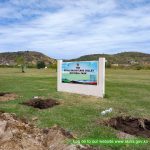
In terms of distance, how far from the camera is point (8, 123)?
1253 centimetres

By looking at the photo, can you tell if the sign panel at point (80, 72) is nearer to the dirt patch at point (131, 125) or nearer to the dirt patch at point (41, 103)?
the dirt patch at point (41, 103)

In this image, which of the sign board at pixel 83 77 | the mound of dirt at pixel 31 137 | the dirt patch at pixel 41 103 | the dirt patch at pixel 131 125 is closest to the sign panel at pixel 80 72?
the sign board at pixel 83 77

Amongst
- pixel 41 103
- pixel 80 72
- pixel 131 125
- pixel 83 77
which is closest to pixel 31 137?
pixel 131 125

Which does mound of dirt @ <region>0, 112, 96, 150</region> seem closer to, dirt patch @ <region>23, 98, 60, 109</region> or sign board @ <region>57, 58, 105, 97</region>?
dirt patch @ <region>23, 98, 60, 109</region>

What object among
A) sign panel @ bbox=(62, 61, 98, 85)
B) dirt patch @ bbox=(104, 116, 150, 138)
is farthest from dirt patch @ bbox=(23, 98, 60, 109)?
dirt patch @ bbox=(104, 116, 150, 138)

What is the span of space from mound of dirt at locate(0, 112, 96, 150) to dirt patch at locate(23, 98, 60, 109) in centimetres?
435

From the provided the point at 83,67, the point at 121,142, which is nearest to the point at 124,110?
the point at 121,142

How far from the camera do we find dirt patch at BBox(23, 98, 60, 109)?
17.0m

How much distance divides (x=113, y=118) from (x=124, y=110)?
1956 millimetres

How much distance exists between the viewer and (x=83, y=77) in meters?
21.7

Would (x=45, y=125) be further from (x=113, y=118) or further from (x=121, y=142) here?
(x=121, y=142)

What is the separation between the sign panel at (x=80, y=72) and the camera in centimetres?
2081

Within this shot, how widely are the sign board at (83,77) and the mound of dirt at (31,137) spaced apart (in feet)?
27.3

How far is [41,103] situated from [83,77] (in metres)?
4.72
